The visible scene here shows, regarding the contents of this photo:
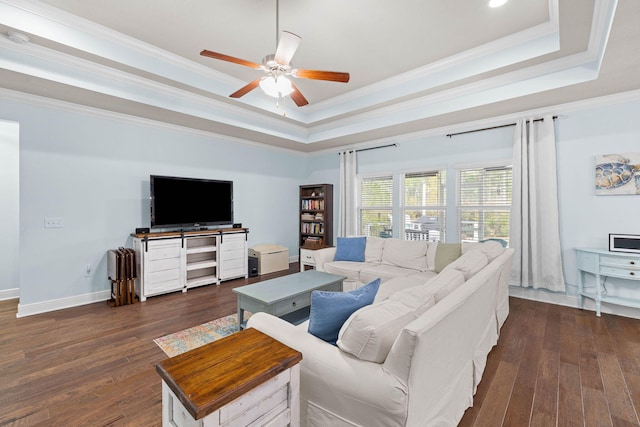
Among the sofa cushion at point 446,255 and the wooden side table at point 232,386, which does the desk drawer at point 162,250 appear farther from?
the sofa cushion at point 446,255

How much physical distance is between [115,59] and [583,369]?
5285mm

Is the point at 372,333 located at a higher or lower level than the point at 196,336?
higher

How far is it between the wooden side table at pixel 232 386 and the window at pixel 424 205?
4228 millimetres

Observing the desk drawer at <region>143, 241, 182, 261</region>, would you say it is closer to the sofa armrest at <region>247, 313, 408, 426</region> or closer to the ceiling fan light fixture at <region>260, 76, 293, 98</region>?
the ceiling fan light fixture at <region>260, 76, 293, 98</region>

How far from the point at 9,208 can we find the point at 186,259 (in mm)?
2639

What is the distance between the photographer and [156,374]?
7.38ft

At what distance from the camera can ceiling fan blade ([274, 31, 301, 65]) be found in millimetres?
2162

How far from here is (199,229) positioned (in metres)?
4.79

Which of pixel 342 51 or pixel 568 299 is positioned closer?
pixel 342 51

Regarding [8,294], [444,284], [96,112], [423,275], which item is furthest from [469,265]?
[8,294]

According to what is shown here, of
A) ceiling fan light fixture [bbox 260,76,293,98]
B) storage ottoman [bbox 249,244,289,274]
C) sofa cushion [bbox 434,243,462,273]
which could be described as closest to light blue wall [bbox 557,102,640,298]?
sofa cushion [bbox 434,243,462,273]

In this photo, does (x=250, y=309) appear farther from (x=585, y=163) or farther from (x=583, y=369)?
(x=585, y=163)

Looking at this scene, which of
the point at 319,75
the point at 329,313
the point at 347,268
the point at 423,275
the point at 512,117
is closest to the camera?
the point at 329,313

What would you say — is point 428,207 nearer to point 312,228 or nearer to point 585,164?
point 585,164
